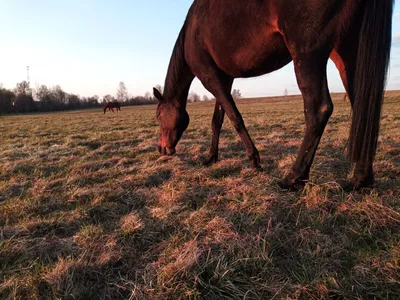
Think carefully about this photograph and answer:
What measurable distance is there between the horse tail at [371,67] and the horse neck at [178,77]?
2673 millimetres

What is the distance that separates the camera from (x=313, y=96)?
274 cm

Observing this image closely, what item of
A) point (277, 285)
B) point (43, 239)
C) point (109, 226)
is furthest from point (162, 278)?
point (43, 239)

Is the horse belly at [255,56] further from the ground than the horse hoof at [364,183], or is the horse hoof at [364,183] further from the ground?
the horse belly at [255,56]

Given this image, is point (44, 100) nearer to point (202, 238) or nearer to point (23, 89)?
point (23, 89)

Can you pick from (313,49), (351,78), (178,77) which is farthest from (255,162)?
(178,77)

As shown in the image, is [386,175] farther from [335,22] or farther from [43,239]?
[43,239]

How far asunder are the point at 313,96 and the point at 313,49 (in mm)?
456

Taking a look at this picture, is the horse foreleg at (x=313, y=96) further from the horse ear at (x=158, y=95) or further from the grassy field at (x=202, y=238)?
the horse ear at (x=158, y=95)

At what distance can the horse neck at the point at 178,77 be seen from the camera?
4.42m

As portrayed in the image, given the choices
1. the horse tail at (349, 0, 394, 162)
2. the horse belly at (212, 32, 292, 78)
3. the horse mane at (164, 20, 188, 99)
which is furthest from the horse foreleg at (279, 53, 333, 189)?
the horse mane at (164, 20, 188, 99)

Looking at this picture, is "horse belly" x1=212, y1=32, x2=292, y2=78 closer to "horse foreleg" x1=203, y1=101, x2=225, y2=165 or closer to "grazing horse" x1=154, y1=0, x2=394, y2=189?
"grazing horse" x1=154, y1=0, x2=394, y2=189

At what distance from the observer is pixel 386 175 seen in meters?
3.35

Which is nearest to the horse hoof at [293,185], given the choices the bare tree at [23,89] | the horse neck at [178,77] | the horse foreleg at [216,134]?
the horse foreleg at [216,134]

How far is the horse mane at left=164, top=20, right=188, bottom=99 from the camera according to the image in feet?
14.4
